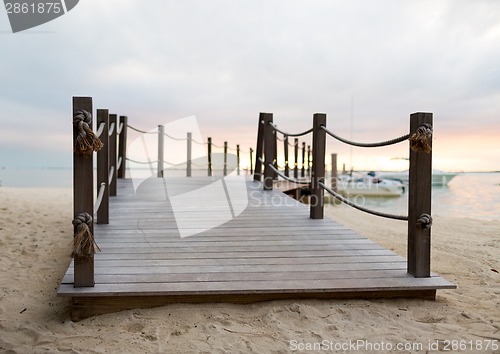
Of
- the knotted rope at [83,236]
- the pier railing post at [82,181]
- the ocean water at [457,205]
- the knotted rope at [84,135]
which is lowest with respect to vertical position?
the ocean water at [457,205]

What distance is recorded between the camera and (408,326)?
79.7 inches

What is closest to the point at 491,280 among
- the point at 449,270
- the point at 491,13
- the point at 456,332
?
the point at 449,270

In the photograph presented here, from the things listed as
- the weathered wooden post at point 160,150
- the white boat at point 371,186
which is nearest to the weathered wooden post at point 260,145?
the weathered wooden post at point 160,150

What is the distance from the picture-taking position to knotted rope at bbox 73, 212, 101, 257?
2.04 metres

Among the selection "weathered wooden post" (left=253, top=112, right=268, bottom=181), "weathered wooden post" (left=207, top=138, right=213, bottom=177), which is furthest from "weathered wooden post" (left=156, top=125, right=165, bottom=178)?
"weathered wooden post" (left=253, top=112, right=268, bottom=181)

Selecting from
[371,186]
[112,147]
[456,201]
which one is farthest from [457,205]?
[112,147]

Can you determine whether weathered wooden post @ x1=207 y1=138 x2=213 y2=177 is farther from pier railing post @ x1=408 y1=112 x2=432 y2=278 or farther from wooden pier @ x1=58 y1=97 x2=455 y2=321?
pier railing post @ x1=408 y1=112 x2=432 y2=278

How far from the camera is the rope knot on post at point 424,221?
7.55ft

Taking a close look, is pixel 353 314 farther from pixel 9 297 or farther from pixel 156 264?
pixel 9 297

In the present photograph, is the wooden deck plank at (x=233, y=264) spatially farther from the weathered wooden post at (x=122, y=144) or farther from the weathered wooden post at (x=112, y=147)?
the weathered wooden post at (x=122, y=144)

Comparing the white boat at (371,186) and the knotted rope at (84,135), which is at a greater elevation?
the knotted rope at (84,135)

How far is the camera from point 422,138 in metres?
2.21

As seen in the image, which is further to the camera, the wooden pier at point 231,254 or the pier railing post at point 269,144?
the pier railing post at point 269,144

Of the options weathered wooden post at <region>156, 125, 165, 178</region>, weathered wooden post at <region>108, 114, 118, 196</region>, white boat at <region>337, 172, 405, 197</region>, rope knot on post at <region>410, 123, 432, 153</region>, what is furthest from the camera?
white boat at <region>337, 172, 405, 197</region>
